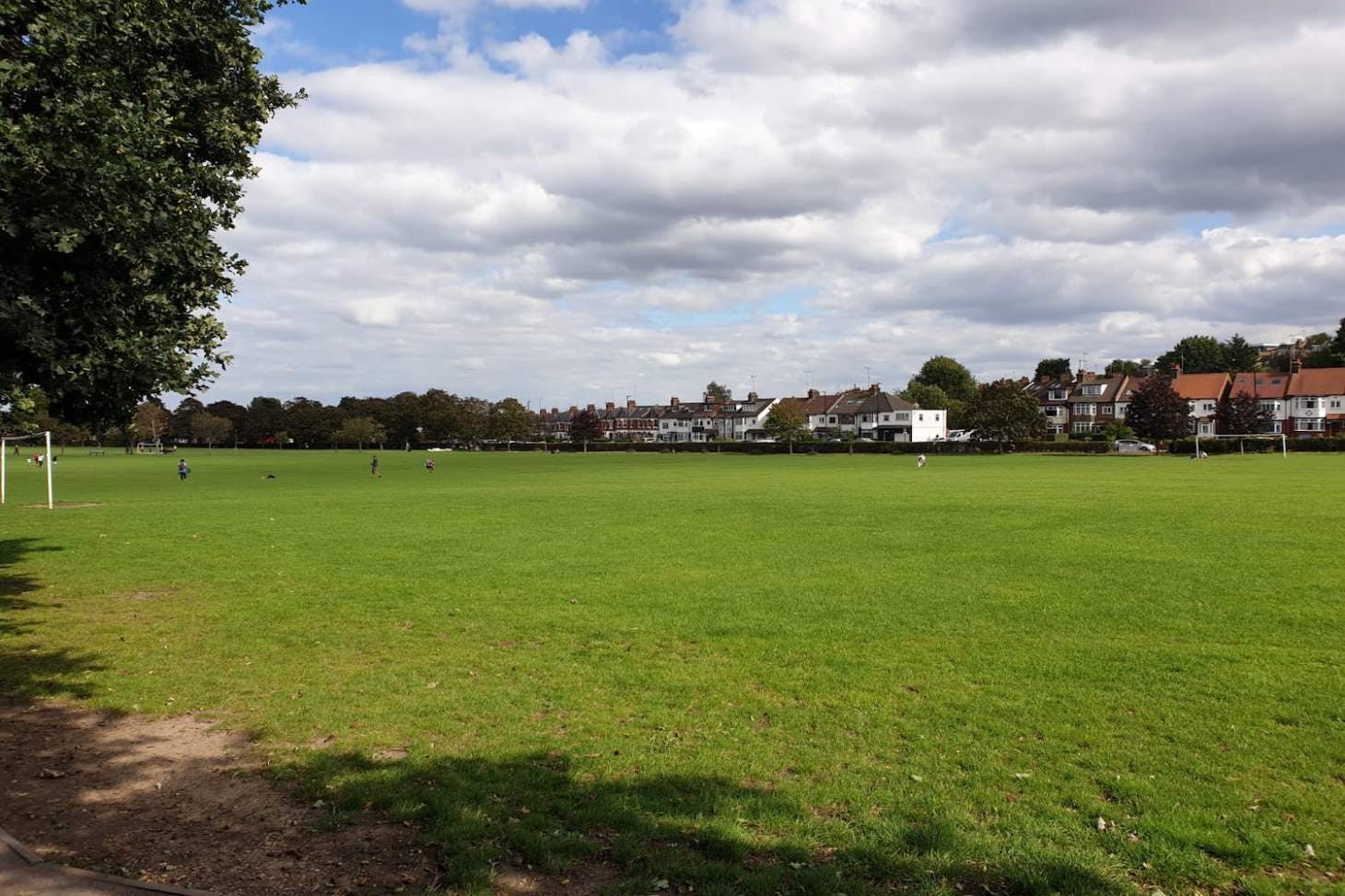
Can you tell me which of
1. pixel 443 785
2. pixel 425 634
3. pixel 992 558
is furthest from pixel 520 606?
pixel 992 558

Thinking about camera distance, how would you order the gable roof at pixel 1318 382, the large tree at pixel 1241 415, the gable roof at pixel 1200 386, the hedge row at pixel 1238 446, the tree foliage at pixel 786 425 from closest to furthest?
the hedge row at pixel 1238 446, the large tree at pixel 1241 415, the gable roof at pixel 1318 382, the gable roof at pixel 1200 386, the tree foliage at pixel 786 425

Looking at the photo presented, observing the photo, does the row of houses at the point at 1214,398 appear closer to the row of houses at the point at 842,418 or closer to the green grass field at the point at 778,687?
the row of houses at the point at 842,418

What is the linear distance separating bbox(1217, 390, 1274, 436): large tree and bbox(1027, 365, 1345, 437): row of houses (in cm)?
146

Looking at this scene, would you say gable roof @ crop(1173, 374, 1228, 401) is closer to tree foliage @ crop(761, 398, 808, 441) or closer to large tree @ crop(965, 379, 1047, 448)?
large tree @ crop(965, 379, 1047, 448)

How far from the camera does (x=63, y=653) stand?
10.9 metres

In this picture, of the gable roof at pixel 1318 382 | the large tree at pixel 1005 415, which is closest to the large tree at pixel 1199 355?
the gable roof at pixel 1318 382

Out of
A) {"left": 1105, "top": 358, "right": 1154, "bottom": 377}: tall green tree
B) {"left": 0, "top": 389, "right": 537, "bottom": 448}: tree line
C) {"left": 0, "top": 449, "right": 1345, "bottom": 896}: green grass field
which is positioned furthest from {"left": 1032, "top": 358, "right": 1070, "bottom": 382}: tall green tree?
{"left": 0, "top": 449, "right": 1345, "bottom": 896}: green grass field

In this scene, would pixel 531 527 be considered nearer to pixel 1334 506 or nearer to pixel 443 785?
pixel 443 785

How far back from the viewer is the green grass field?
567 centimetres

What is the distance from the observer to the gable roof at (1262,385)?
125312 millimetres

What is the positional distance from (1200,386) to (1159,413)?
79.7ft

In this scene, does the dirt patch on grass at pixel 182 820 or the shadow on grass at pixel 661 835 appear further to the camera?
the dirt patch on grass at pixel 182 820

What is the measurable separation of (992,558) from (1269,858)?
1274cm

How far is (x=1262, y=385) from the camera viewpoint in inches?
5034
